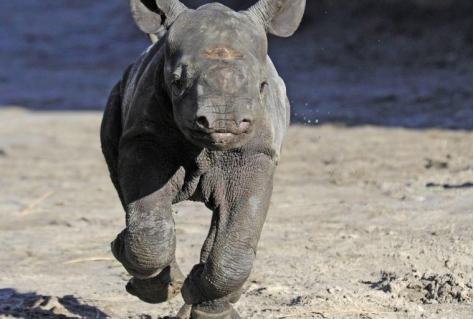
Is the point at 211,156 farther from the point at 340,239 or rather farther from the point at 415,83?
the point at 415,83

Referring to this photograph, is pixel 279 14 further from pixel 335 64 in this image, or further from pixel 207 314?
pixel 335 64

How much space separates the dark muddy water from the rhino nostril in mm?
8674

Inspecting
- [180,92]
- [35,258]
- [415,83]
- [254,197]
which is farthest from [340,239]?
[415,83]

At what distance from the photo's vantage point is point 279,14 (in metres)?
5.70

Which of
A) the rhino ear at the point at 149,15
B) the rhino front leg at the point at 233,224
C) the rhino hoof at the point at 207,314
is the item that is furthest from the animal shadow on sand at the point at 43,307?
the rhino ear at the point at 149,15

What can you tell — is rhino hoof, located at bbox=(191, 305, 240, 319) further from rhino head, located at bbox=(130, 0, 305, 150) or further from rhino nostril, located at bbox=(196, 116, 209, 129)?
rhino nostril, located at bbox=(196, 116, 209, 129)

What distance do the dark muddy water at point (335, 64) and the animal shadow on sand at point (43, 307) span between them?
714 cm

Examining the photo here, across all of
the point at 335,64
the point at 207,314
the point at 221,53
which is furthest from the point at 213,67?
the point at 335,64

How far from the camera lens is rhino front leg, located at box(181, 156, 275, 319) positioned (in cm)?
552

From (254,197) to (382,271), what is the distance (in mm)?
2183

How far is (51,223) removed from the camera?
947cm

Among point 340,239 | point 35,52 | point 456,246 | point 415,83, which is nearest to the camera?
point 456,246

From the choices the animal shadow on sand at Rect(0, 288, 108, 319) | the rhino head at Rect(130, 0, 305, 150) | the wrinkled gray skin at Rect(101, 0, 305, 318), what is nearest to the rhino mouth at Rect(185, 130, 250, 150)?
the rhino head at Rect(130, 0, 305, 150)

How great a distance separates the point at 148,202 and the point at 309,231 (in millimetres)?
3356
